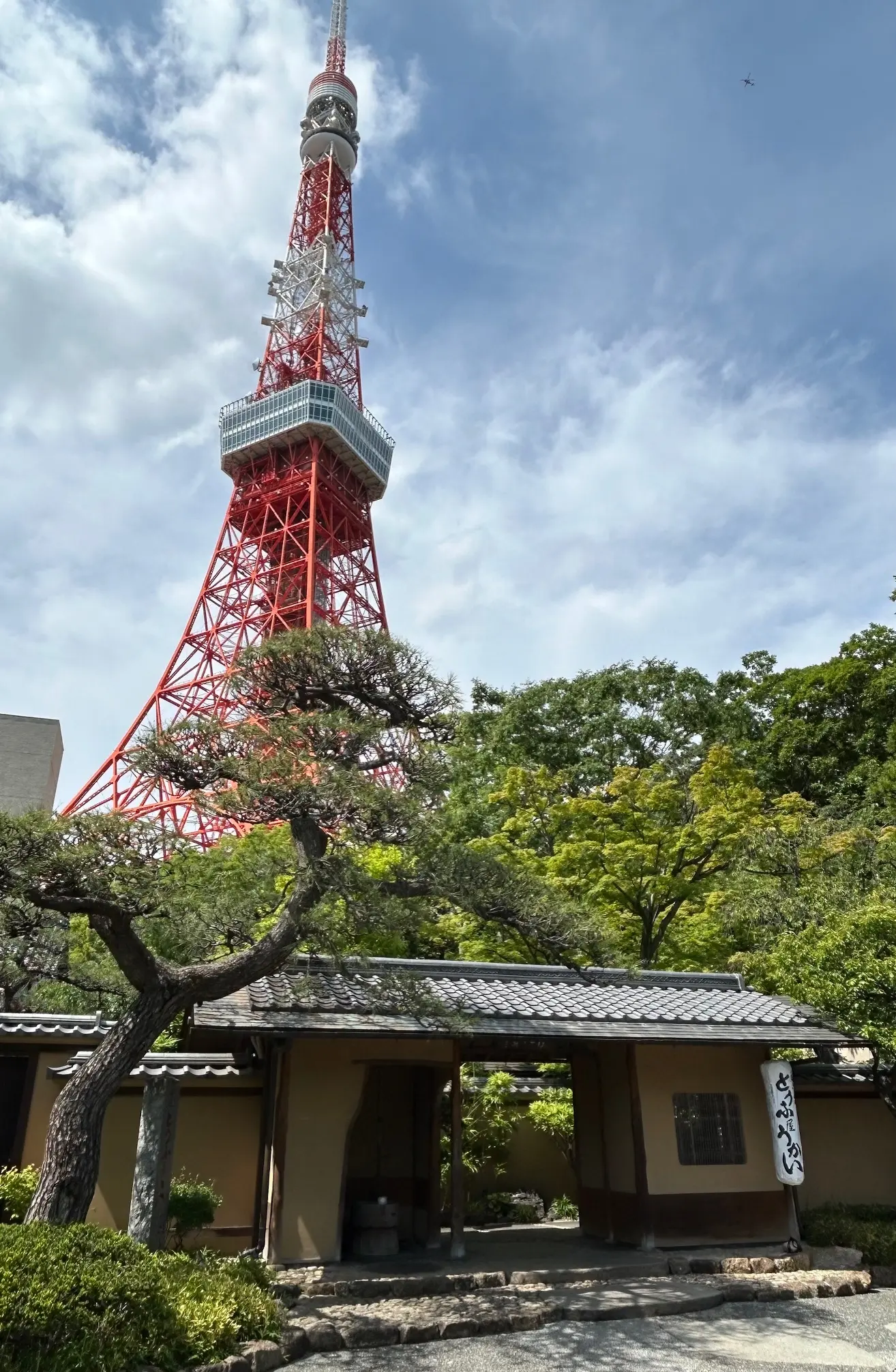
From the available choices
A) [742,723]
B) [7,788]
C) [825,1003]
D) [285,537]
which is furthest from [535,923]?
[285,537]

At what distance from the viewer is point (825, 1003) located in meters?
9.28

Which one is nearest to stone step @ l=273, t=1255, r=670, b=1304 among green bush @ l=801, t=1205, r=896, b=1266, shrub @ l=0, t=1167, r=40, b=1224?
green bush @ l=801, t=1205, r=896, b=1266

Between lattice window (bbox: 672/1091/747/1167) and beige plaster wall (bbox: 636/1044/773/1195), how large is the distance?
0.05m

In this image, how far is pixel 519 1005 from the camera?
907 cm

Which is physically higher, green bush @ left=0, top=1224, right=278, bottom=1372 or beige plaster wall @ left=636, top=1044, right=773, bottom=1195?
beige plaster wall @ left=636, top=1044, right=773, bottom=1195

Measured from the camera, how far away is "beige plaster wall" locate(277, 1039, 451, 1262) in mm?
7820

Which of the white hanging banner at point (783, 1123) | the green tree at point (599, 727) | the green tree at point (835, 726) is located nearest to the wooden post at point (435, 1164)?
the white hanging banner at point (783, 1123)

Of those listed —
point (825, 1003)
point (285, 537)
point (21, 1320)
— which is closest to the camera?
point (21, 1320)

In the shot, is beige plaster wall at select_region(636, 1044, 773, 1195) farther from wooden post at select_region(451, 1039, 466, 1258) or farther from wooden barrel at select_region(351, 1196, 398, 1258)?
wooden barrel at select_region(351, 1196, 398, 1258)

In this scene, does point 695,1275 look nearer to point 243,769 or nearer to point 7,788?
point 243,769

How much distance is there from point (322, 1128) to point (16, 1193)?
2.62m

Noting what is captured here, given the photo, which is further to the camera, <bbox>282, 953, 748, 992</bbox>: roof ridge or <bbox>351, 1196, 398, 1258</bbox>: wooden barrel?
<bbox>282, 953, 748, 992</bbox>: roof ridge

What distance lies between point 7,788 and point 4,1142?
9.38m

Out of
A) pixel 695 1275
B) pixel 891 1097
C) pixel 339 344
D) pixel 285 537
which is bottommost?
pixel 695 1275
